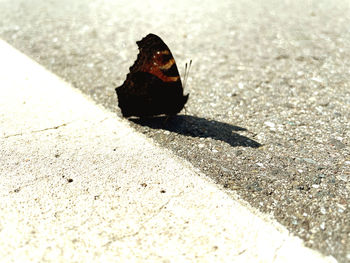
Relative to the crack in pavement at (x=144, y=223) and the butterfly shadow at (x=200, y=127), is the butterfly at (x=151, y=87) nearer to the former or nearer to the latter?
the butterfly shadow at (x=200, y=127)

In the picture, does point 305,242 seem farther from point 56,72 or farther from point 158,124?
point 56,72

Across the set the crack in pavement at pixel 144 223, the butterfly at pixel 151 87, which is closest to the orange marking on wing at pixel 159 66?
the butterfly at pixel 151 87

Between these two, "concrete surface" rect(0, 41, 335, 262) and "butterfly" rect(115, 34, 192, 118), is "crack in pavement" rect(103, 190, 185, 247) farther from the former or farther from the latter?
"butterfly" rect(115, 34, 192, 118)

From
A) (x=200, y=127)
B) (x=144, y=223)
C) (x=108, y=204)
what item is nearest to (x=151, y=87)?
(x=200, y=127)

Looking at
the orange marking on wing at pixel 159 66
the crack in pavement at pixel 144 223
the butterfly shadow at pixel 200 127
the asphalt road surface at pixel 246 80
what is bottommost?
the crack in pavement at pixel 144 223

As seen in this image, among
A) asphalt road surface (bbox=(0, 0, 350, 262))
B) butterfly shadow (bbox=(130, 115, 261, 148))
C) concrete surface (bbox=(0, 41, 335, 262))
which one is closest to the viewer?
concrete surface (bbox=(0, 41, 335, 262))

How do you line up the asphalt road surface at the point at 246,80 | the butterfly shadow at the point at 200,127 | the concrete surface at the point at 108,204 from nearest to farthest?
the concrete surface at the point at 108,204 → the asphalt road surface at the point at 246,80 → the butterfly shadow at the point at 200,127

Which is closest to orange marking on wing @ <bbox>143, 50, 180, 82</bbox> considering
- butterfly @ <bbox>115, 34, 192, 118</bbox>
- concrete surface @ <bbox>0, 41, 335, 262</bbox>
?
butterfly @ <bbox>115, 34, 192, 118</bbox>
